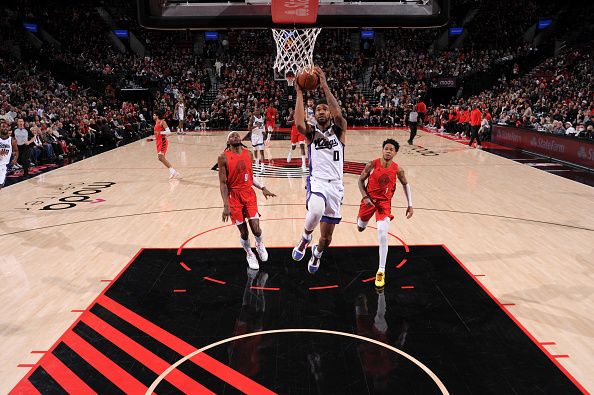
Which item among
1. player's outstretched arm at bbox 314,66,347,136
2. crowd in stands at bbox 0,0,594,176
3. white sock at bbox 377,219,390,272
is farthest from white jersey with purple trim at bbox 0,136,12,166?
white sock at bbox 377,219,390,272

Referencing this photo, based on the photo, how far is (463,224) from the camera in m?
7.97

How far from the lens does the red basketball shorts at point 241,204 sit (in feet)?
18.9

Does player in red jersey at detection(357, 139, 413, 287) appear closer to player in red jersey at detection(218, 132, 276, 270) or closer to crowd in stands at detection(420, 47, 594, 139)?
player in red jersey at detection(218, 132, 276, 270)

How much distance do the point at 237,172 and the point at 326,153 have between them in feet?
3.65

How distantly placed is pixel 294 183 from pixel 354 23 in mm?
4399

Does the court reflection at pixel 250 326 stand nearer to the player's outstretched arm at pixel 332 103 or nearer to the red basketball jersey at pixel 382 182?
the red basketball jersey at pixel 382 182

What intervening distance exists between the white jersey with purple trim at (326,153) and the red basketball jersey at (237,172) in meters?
0.87

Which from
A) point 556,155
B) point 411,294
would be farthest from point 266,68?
point 411,294

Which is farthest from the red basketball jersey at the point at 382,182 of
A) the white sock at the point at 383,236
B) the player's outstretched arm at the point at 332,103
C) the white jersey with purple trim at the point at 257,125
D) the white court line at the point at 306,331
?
the white jersey with purple trim at the point at 257,125

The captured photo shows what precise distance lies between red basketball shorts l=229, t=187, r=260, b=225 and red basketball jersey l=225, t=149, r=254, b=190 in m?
0.06

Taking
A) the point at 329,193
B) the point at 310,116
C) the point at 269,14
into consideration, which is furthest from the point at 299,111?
the point at 310,116

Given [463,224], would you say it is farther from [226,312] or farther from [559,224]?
[226,312]

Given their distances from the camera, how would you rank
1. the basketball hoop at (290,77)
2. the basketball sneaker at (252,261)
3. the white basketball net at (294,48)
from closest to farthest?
the basketball sneaker at (252,261)
the basketball hoop at (290,77)
the white basketball net at (294,48)

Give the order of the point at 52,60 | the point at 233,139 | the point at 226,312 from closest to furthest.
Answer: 1. the point at 226,312
2. the point at 233,139
3. the point at 52,60
